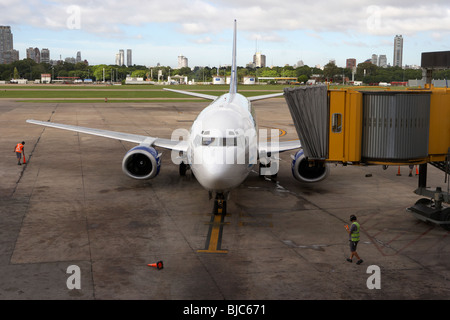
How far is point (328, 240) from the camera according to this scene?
15.9 meters

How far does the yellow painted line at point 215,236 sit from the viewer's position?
14.8 meters

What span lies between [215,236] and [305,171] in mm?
8497

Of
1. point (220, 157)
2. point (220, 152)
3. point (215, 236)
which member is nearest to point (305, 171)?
point (220, 152)

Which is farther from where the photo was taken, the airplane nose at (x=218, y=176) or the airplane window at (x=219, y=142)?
the airplane window at (x=219, y=142)

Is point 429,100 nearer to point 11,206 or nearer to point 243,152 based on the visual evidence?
point 243,152

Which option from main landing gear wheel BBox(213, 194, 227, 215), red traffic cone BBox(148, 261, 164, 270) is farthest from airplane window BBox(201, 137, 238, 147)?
red traffic cone BBox(148, 261, 164, 270)

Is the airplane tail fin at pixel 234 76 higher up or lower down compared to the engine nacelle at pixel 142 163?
higher up

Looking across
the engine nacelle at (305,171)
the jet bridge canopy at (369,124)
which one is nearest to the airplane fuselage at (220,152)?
the jet bridge canopy at (369,124)

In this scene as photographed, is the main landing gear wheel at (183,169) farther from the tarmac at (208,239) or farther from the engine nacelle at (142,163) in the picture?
the engine nacelle at (142,163)

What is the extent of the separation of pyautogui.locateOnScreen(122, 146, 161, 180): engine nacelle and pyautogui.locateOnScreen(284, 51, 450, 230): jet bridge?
9317 mm

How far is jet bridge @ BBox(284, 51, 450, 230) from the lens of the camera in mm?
15094

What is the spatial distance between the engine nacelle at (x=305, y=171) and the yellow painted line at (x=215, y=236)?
5601mm

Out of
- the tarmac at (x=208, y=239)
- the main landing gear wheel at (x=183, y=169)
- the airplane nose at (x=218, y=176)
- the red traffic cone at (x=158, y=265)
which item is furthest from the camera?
the main landing gear wheel at (x=183, y=169)
